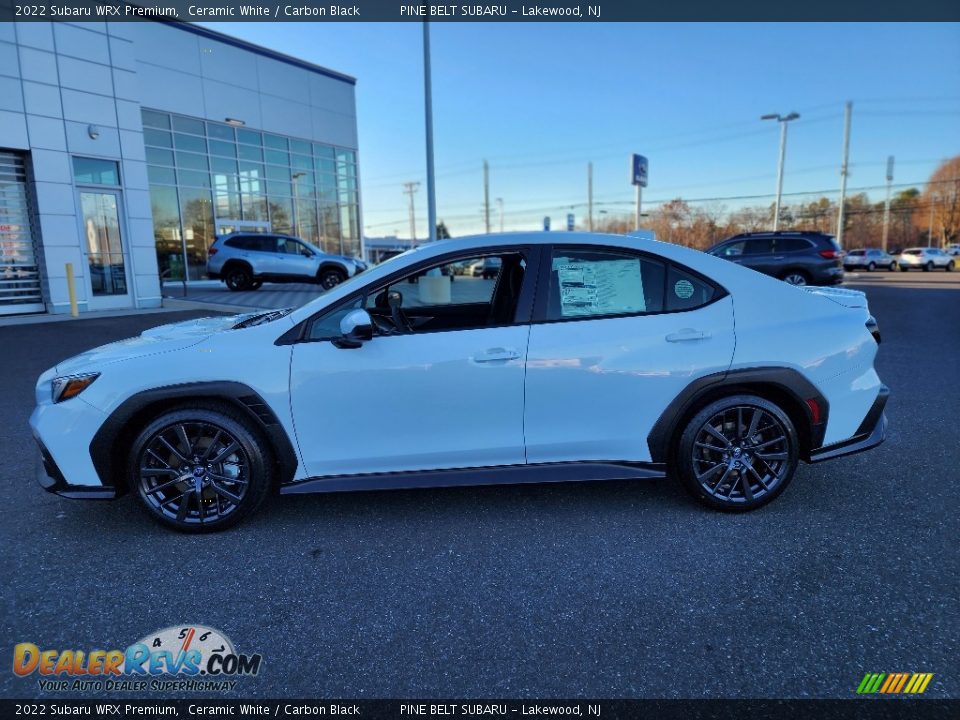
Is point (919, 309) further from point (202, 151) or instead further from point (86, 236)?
point (202, 151)

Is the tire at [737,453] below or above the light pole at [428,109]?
below

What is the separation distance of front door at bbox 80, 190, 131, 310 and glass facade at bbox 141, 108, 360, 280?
22.4 ft

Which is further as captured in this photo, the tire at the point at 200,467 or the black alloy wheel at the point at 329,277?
the black alloy wheel at the point at 329,277

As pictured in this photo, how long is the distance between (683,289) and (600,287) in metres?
0.48

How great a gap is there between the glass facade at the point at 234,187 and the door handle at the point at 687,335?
2214cm

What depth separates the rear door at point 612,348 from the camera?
3.08 meters

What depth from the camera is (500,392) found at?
120 inches

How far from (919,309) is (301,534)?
633 inches

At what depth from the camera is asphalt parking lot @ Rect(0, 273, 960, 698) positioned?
211 cm

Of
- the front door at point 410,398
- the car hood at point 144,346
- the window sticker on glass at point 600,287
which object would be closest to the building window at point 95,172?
the car hood at point 144,346

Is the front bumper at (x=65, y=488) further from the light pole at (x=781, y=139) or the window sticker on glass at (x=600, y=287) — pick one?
the light pole at (x=781, y=139)

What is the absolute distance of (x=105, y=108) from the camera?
45.0 feet

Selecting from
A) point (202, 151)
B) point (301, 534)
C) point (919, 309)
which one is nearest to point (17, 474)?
point (301, 534)

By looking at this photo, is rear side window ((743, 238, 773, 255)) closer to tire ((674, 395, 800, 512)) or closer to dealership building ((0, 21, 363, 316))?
tire ((674, 395, 800, 512))
